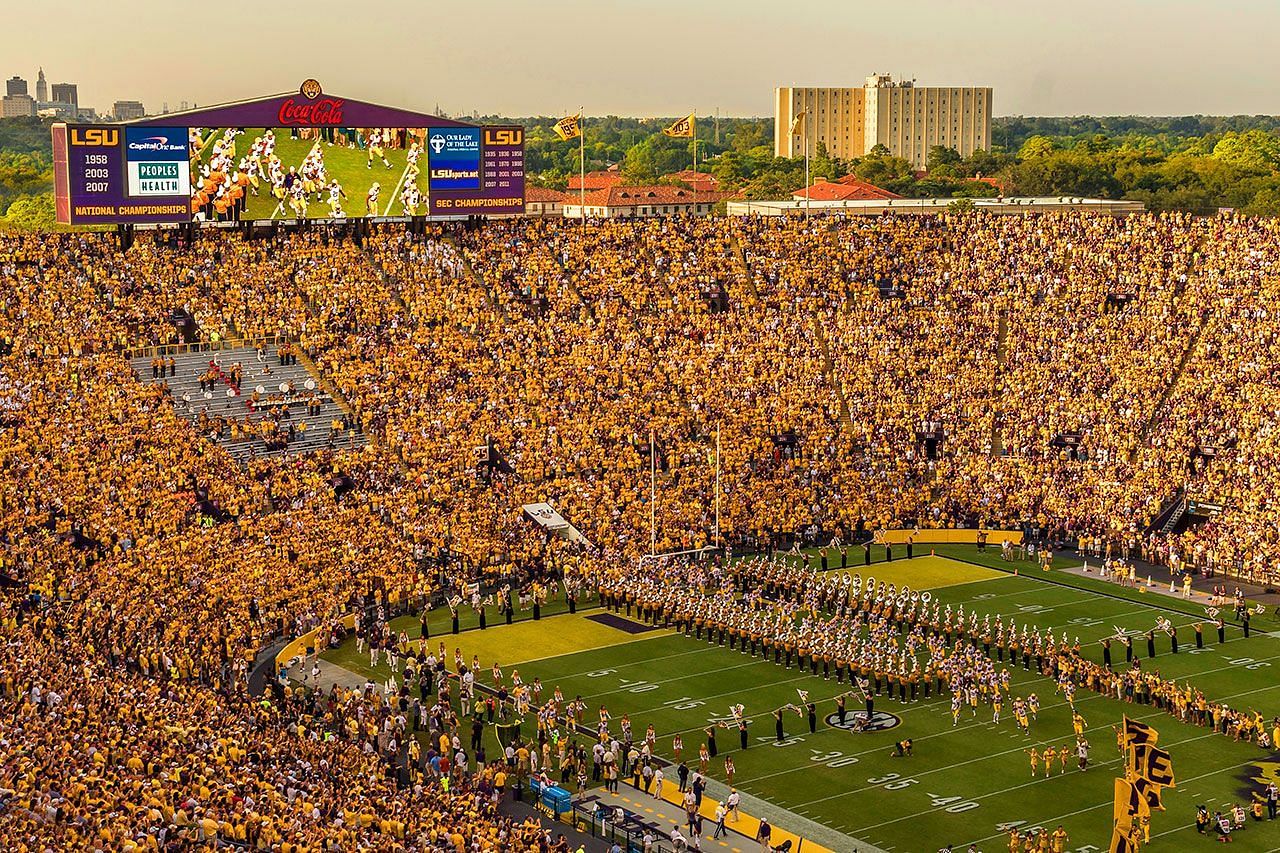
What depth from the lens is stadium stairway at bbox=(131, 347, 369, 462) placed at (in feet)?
161

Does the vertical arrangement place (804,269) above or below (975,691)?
above

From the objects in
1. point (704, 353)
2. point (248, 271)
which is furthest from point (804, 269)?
point (248, 271)

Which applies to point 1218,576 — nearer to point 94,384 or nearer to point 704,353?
point 704,353

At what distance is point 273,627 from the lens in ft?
132

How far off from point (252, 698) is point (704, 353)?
1081 inches

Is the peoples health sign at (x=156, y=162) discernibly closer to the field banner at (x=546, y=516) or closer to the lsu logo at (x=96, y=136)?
the lsu logo at (x=96, y=136)

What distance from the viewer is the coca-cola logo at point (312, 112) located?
189 ft

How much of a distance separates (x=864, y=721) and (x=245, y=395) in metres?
25.2

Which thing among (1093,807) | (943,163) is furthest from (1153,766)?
(943,163)

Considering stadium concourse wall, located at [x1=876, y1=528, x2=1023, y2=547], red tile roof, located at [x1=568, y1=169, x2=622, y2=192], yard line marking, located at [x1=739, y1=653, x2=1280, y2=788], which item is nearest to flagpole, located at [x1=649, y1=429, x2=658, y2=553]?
stadium concourse wall, located at [x1=876, y1=528, x2=1023, y2=547]

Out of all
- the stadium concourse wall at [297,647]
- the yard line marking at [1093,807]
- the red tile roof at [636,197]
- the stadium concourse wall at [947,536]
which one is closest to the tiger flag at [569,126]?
the stadium concourse wall at [947,536]

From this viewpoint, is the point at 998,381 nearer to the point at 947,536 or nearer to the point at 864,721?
the point at 947,536

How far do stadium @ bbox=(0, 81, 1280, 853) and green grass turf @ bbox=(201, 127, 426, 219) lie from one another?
5.5 inches

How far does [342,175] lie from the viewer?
59344 mm
